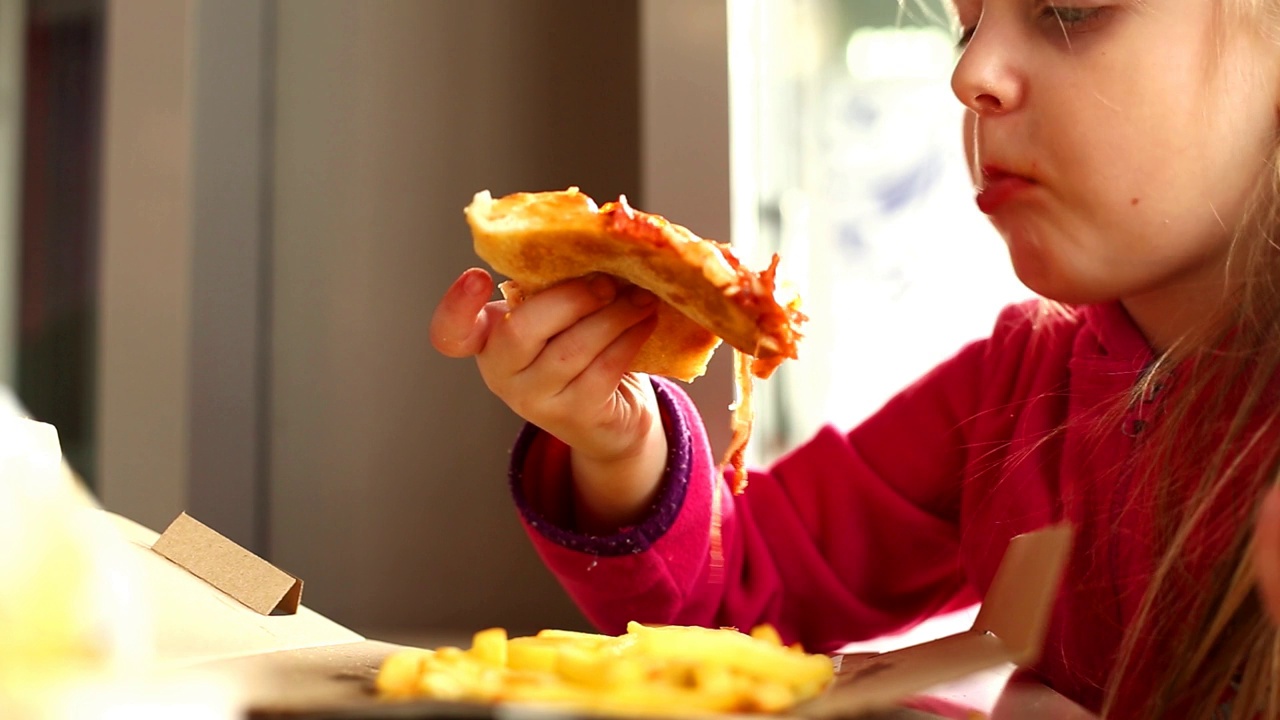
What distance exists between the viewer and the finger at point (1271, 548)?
49cm

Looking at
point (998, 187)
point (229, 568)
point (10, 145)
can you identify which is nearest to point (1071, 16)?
point (998, 187)

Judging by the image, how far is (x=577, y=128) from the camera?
1.31m

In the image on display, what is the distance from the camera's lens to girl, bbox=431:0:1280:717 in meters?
0.75

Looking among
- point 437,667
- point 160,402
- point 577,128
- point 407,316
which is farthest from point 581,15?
point 437,667

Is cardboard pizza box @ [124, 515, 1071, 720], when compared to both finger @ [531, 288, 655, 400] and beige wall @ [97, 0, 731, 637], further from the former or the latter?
beige wall @ [97, 0, 731, 637]

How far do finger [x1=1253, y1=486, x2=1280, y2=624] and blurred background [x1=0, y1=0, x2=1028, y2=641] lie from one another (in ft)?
2.27

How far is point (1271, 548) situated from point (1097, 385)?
1.60 feet

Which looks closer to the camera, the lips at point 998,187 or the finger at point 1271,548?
the finger at point 1271,548

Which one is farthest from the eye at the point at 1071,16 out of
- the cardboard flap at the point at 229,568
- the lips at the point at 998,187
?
the cardboard flap at the point at 229,568

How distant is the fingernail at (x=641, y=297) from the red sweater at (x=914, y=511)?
20 centimetres

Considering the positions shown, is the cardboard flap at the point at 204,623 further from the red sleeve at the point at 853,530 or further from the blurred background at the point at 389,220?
the blurred background at the point at 389,220

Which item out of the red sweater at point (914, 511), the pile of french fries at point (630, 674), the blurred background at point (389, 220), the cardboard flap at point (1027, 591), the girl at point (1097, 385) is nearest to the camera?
the pile of french fries at point (630, 674)

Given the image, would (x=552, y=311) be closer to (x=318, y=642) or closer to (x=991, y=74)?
(x=318, y=642)

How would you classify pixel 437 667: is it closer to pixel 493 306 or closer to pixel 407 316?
pixel 493 306
